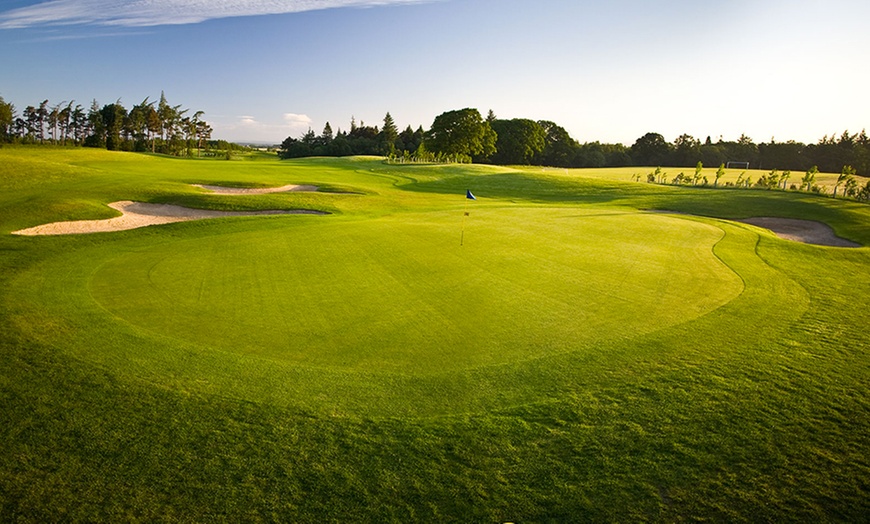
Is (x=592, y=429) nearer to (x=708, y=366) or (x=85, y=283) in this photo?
(x=708, y=366)

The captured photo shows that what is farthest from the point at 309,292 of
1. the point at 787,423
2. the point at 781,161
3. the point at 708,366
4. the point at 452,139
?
the point at 781,161

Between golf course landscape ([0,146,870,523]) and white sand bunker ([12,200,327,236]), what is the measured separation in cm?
300

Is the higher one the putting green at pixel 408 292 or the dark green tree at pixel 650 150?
the dark green tree at pixel 650 150

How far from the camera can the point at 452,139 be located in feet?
274

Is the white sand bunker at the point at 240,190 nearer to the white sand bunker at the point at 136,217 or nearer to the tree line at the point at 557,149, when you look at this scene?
the white sand bunker at the point at 136,217

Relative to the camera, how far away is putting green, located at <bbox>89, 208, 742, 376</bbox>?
822 cm

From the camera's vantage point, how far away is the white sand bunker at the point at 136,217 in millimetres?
18156

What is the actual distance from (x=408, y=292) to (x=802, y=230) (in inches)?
1011

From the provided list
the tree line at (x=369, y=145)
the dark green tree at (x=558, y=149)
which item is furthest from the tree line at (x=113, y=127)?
Answer: the dark green tree at (x=558, y=149)

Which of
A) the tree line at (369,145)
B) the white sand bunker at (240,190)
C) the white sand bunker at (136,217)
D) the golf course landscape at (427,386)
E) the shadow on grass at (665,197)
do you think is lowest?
the golf course landscape at (427,386)

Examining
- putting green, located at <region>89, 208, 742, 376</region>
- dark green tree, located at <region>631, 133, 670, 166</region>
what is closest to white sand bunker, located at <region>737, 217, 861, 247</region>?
putting green, located at <region>89, 208, 742, 376</region>

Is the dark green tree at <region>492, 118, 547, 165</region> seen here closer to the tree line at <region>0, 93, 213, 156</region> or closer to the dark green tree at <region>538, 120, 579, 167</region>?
the dark green tree at <region>538, 120, 579, 167</region>

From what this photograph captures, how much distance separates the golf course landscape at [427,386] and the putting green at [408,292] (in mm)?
87

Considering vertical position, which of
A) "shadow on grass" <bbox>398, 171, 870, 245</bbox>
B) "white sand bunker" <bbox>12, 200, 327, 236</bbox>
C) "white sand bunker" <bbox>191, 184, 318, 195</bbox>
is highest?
"shadow on grass" <bbox>398, 171, 870, 245</bbox>
